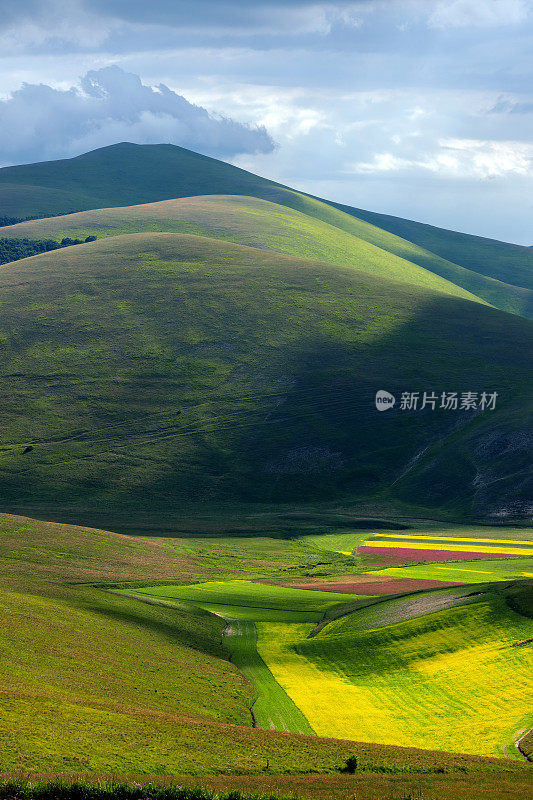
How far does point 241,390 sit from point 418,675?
116087 mm

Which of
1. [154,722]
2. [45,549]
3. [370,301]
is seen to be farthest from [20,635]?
[370,301]

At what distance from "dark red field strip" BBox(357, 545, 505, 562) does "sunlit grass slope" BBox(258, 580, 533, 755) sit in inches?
1330

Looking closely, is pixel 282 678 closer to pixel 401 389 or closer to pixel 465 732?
pixel 465 732

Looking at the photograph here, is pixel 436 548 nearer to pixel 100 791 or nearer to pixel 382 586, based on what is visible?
pixel 382 586

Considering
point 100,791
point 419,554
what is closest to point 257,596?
point 419,554

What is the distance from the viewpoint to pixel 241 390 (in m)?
A: 158

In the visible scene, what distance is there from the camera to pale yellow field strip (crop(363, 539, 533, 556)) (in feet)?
296

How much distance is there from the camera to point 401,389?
15550 cm

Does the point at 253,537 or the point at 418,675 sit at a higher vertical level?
the point at 418,675

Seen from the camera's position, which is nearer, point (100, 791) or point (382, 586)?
point (100, 791)

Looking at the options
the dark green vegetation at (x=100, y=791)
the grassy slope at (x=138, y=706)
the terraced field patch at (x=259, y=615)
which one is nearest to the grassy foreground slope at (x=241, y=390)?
the terraced field patch at (x=259, y=615)

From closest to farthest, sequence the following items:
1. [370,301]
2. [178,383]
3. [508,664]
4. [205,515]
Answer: [508,664] < [205,515] < [178,383] < [370,301]

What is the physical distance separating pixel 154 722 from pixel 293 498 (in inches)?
3891

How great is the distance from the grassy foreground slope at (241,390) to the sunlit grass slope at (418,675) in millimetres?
74136
